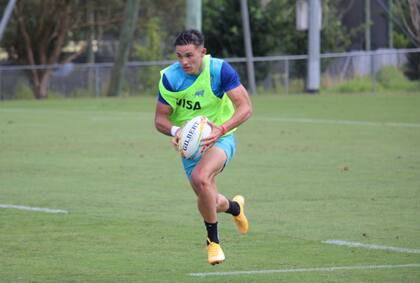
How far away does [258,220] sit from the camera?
40.0 feet

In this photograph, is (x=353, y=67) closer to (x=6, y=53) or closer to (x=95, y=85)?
(x=95, y=85)

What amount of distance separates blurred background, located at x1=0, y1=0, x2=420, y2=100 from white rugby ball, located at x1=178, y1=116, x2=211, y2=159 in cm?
2551

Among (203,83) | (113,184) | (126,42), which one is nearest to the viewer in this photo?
(203,83)

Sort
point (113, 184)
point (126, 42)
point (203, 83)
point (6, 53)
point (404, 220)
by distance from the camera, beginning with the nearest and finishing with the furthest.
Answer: point (203, 83) < point (404, 220) < point (113, 184) < point (126, 42) < point (6, 53)

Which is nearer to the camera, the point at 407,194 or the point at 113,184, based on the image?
the point at 407,194

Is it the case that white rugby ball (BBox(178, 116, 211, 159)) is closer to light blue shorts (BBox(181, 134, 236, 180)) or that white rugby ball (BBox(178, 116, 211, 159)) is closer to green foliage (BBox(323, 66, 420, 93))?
light blue shorts (BBox(181, 134, 236, 180))

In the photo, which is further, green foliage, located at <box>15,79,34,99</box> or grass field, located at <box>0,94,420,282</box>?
green foliage, located at <box>15,79,34,99</box>

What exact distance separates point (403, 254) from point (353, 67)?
3179 cm

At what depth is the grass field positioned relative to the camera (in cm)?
945

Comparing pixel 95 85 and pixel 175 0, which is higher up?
pixel 175 0

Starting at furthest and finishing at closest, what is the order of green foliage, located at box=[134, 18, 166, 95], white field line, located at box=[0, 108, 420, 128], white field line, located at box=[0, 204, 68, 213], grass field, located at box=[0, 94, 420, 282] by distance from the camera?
green foliage, located at box=[134, 18, 166, 95] < white field line, located at box=[0, 108, 420, 128] < white field line, located at box=[0, 204, 68, 213] < grass field, located at box=[0, 94, 420, 282]

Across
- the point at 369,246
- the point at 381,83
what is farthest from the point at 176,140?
the point at 381,83

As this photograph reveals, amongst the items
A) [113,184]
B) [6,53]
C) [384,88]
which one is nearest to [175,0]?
[6,53]

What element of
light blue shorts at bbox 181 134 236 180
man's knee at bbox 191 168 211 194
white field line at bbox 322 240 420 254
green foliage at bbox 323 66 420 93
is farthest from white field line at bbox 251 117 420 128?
man's knee at bbox 191 168 211 194
